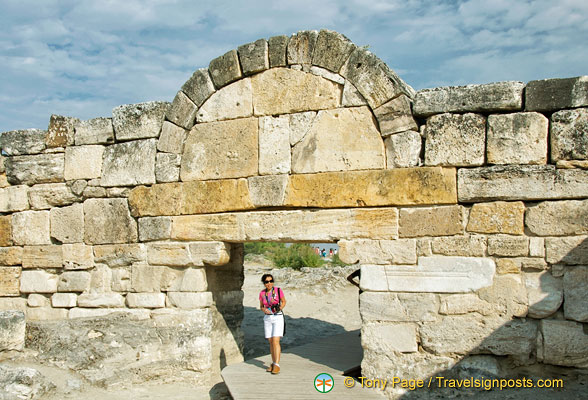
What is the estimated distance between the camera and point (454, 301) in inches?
205

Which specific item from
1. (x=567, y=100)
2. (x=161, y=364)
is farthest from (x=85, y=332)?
(x=567, y=100)

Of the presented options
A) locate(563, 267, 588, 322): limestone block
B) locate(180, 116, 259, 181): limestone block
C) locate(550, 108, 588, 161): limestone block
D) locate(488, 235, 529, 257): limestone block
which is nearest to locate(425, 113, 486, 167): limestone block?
locate(550, 108, 588, 161): limestone block

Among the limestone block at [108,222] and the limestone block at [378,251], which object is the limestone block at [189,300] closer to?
the limestone block at [108,222]

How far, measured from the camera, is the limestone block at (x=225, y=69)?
20.5ft

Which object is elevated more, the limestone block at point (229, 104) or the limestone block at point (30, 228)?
the limestone block at point (229, 104)

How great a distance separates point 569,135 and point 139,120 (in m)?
4.61

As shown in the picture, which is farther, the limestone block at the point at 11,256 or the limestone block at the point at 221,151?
the limestone block at the point at 11,256

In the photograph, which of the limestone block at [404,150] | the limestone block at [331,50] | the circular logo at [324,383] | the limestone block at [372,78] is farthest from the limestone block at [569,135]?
the circular logo at [324,383]

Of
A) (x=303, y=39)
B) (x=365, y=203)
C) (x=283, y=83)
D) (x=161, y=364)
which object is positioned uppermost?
(x=303, y=39)

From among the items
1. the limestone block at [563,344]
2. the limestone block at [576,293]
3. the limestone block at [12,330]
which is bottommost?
the limestone block at [12,330]

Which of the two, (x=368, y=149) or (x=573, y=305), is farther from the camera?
(x=368, y=149)

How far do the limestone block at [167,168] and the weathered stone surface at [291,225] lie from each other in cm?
48

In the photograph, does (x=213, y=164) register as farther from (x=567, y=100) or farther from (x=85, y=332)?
(x=567, y=100)

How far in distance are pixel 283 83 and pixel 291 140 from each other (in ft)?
2.14
